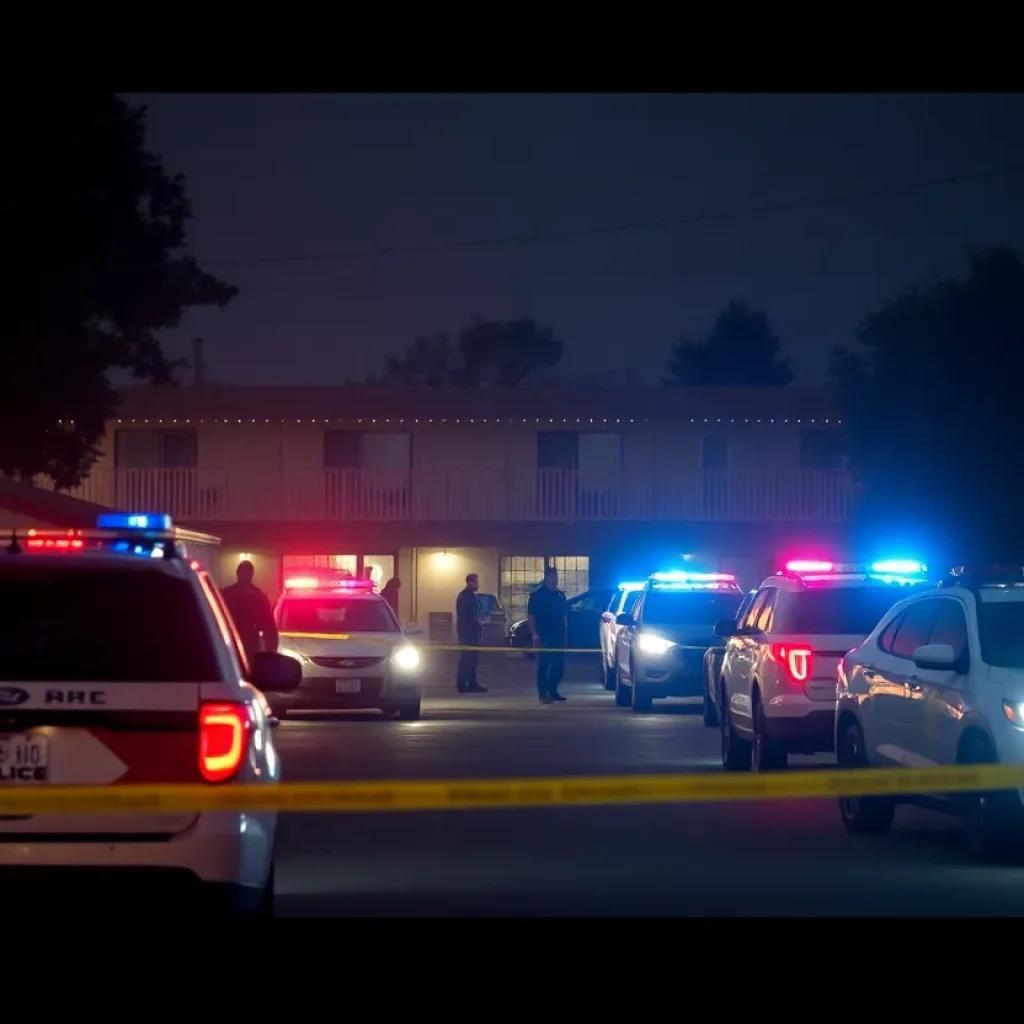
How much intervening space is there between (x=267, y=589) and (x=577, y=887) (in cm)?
4015

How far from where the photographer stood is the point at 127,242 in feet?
111

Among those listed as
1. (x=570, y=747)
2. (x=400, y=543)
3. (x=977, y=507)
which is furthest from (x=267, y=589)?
(x=570, y=747)

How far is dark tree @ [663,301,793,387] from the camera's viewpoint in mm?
115500

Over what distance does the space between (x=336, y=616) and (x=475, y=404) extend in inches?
999

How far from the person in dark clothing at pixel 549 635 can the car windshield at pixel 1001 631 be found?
16465 millimetres

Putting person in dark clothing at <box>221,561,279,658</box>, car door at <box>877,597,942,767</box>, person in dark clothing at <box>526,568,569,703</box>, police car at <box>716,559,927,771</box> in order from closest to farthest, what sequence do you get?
1. car door at <box>877,597,942,767</box>
2. police car at <box>716,559,927,771</box>
3. person in dark clothing at <box>221,561,279,658</box>
4. person in dark clothing at <box>526,568,569,703</box>

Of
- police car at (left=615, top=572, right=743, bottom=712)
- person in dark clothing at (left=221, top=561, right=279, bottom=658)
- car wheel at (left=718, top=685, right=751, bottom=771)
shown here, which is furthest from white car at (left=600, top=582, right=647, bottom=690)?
car wheel at (left=718, top=685, right=751, bottom=771)

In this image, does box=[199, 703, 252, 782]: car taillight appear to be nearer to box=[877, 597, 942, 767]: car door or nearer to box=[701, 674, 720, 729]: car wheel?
box=[877, 597, 942, 767]: car door

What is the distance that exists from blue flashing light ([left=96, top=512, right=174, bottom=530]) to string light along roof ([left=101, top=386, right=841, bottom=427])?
40034 millimetres

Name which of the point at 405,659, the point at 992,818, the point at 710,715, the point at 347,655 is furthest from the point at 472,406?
the point at 992,818

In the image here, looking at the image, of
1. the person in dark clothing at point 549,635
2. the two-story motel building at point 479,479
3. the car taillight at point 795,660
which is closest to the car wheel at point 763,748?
the car taillight at point 795,660
